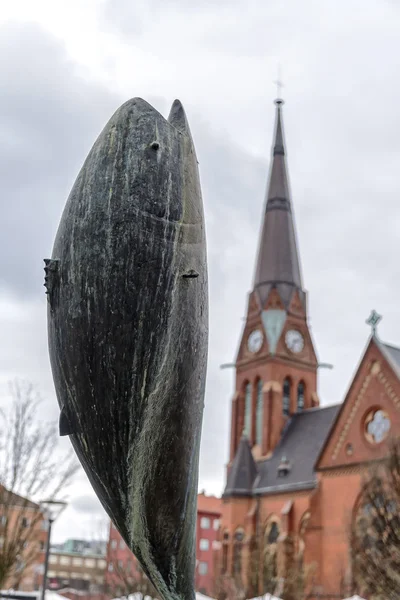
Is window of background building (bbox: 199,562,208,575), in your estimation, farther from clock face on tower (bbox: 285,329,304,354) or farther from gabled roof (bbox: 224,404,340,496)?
clock face on tower (bbox: 285,329,304,354)

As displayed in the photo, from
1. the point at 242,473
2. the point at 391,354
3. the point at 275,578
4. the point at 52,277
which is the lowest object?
the point at 275,578

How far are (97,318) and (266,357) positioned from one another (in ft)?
162

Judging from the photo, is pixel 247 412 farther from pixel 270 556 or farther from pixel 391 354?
pixel 391 354

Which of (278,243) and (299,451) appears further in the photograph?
(278,243)

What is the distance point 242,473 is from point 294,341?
1079cm

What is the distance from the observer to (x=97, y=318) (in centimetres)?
304

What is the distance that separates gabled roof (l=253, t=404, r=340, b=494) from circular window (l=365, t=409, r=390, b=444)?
4952mm

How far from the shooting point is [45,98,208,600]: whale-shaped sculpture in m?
3.06

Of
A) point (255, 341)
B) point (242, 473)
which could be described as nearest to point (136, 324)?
point (242, 473)

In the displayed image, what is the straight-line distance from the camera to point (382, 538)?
74.7ft

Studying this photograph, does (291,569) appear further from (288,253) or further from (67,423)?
(67,423)

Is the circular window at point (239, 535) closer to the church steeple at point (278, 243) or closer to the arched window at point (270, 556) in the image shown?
the arched window at point (270, 556)

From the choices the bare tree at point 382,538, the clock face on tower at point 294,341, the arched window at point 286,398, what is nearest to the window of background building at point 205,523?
the arched window at point 286,398

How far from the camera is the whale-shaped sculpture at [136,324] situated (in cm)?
306
